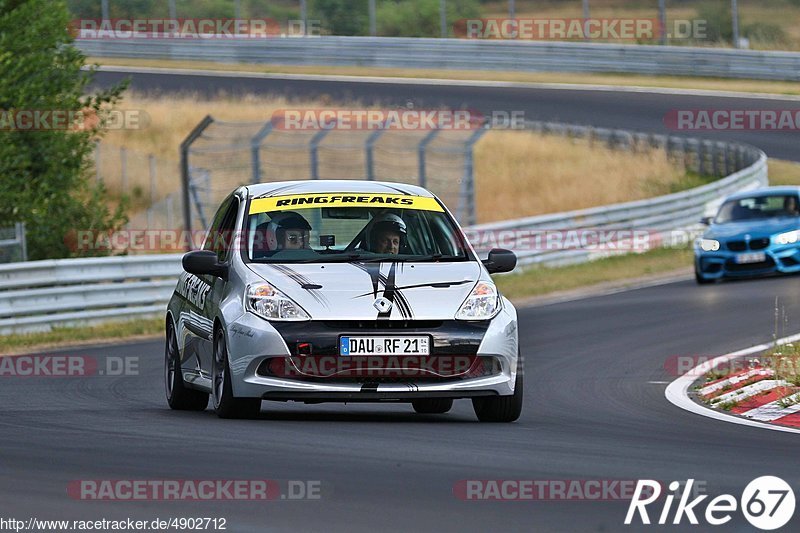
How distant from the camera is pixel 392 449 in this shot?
8.41 meters

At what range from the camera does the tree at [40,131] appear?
21797 millimetres

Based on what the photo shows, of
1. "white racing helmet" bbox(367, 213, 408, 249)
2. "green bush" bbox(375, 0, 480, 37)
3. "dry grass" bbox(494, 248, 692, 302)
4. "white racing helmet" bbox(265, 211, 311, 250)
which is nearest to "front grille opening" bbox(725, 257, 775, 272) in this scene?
"dry grass" bbox(494, 248, 692, 302)

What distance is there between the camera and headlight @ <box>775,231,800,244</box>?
22453mm

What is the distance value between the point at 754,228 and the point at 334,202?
13.0 metres

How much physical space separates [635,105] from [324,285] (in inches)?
1428

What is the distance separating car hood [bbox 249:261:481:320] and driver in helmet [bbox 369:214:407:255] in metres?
0.39

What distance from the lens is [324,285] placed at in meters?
9.73

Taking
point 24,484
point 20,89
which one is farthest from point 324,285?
point 20,89

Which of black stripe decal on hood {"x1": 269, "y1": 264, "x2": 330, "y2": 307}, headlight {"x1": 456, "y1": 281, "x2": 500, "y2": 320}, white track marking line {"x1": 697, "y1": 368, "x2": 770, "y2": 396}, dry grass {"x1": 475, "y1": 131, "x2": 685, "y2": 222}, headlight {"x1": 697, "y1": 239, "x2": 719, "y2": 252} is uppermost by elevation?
black stripe decal on hood {"x1": 269, "y1": 264, "x2": 330, "y2": 307}

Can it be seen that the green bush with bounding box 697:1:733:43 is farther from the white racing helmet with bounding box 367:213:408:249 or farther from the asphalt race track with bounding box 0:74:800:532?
the white racing helmet with bounding box 367:213:408:249

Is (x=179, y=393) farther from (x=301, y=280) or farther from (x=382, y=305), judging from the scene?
(x=382, y=305)

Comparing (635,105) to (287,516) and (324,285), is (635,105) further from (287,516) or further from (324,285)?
(287,516)

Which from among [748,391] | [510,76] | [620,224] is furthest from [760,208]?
[510,76]

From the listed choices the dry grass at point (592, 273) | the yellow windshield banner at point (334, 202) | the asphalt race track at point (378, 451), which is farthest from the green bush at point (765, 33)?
the yellow windshield banner at point (334, 202)
